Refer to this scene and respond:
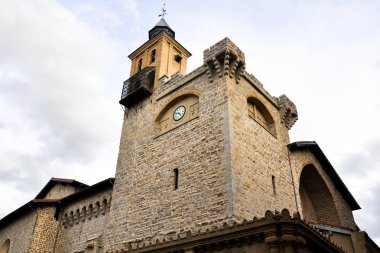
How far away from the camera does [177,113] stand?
49.0ft

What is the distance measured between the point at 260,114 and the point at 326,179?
5744 mm

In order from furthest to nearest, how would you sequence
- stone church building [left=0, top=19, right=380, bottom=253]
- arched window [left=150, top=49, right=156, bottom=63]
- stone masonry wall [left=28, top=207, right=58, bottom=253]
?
arched window [left=150, top=49, right=156, bottom=63] → stone masonry wall [left=28, top=207, right=58, bottom=253] → stone church building [left=0, top=19, right=380, bottom=253]

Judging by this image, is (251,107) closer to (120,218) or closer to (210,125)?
(210,125)

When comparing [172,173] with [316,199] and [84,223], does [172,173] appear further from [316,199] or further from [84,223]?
[316,199]

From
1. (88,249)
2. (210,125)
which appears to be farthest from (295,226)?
(88,249)

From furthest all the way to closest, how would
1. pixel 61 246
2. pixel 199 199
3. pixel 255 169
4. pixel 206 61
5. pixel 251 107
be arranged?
pixel 61 246, pixel 251 107, pixel 206 61, pixel 255 169, pixel 199 199

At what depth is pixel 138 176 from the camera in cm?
1454

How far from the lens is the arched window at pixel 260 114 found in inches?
586

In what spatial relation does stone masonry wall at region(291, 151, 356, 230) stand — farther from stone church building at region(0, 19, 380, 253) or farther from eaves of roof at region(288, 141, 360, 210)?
eaves of roof at region(288, 141, 360, 210)

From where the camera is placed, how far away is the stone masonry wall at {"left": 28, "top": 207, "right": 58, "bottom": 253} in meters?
17.5

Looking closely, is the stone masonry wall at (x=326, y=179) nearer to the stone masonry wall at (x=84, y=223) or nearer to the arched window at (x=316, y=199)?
the arched window at (x=316, y=199)

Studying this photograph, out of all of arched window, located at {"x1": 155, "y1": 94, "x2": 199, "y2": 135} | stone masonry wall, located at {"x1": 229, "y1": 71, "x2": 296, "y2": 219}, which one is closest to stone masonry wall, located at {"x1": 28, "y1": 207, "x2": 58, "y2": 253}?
arched window, located at {"x1": 155, "y1": 94, "x2": 199, "y2": 135}

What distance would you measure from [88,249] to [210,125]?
771cm

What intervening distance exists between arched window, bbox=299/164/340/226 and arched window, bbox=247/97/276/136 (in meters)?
3.39
